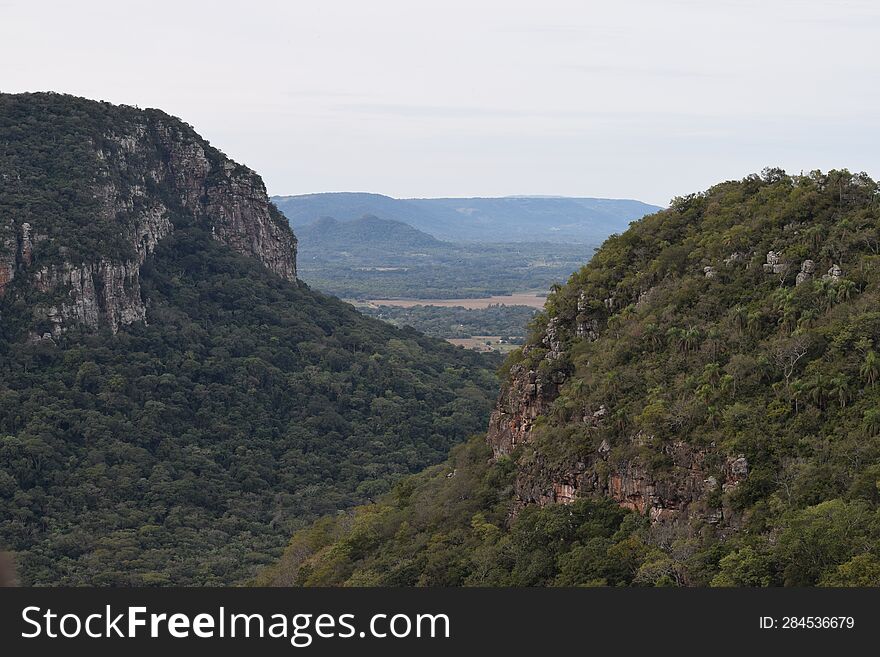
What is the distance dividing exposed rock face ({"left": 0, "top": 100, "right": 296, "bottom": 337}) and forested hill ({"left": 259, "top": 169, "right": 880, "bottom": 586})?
43431 millimetres

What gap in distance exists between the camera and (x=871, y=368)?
112 ft

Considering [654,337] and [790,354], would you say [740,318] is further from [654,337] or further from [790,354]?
[790,354]

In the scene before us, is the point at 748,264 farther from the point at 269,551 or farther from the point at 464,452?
the point at 269,551

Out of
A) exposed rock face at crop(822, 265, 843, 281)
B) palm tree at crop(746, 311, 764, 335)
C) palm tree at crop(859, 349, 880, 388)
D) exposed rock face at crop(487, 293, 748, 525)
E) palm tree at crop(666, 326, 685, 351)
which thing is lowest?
exposed rock face at crop(487, 293, 748, 525)

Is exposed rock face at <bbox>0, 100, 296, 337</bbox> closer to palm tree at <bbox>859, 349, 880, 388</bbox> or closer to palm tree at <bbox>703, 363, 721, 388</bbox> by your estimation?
palm tree at <bbox>703, 363, 721, 388</bbox>

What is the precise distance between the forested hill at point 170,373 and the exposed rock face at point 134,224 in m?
0.19

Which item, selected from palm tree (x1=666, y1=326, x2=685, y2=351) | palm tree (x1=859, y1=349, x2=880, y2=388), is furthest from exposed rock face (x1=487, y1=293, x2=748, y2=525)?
palm tree (x1=859, y1=349, x2=880, y2=388)

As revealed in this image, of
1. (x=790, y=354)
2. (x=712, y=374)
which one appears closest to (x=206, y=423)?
(x=712, y=374)

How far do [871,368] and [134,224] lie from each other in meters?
77.4

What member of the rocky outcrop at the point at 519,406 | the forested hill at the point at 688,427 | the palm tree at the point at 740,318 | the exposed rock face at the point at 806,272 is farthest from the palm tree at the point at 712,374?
the rocky outcrop at the point at 519,406

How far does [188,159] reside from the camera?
359 feet

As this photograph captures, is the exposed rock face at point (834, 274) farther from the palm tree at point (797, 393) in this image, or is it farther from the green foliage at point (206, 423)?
the green foliage at point (206, 423)

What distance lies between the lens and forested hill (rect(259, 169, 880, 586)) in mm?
31750

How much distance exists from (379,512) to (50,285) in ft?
147
